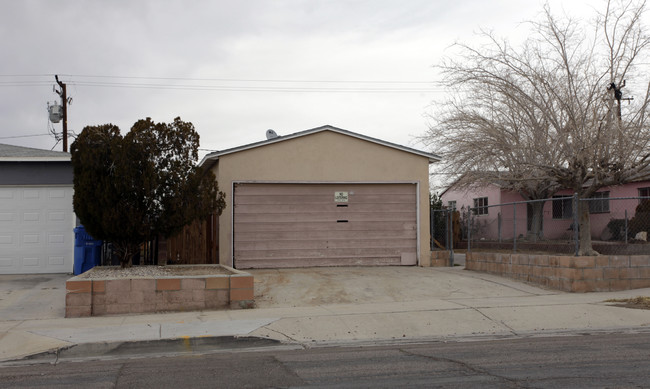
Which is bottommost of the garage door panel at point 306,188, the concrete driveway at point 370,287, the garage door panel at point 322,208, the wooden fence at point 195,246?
the concrete driveway at point 370,287

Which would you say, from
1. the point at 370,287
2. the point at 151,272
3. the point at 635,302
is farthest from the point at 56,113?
the point at 635,302

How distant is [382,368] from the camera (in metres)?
7.04

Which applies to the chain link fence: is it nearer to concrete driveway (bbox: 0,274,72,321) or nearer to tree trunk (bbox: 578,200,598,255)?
tree trunk (bbox: 578,200,598,255)

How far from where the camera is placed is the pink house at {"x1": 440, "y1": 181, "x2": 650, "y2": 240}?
18.4 metres

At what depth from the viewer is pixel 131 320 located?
10.2 metres

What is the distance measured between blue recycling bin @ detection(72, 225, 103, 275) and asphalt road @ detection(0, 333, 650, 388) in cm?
730

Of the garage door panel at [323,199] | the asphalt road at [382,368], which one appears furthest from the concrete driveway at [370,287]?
the asphalt road at [382,368]

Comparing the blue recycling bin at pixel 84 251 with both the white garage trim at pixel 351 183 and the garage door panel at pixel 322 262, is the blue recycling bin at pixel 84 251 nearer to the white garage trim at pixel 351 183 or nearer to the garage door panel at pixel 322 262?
the white garage trim at pixel 351 183

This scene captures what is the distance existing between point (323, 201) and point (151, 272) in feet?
18.9

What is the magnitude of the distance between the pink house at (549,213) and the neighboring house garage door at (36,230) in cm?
1115

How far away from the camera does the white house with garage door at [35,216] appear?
616 inches

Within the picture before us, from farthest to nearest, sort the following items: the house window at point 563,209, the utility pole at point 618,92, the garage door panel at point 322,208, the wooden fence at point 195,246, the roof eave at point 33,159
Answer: the house window at point 563,209, the garage door panel at point 322,208, the wooden fence at point 195,246, the roof eave at point 33,159, the utility pole at point 618,92

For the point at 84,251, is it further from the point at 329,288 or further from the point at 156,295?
the point at 329,288

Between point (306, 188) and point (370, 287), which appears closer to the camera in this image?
point (370, 287)
